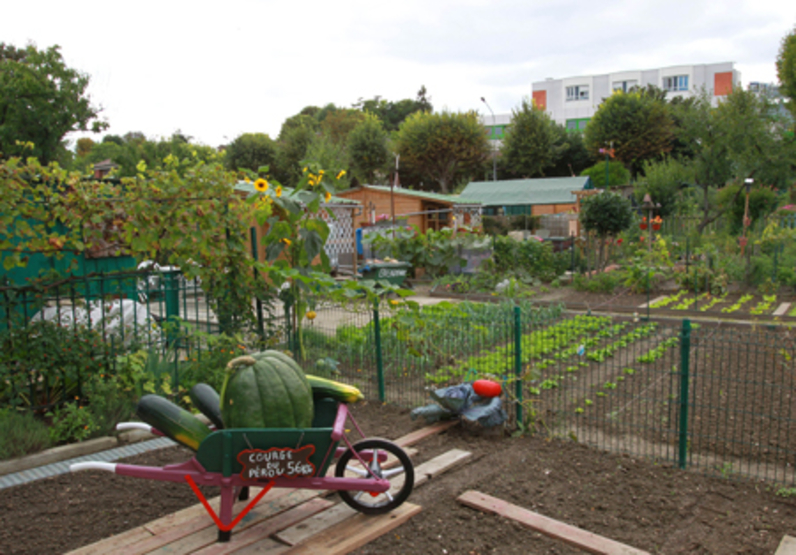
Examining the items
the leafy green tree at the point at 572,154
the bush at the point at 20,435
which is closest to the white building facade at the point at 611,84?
the leafy green tree at the point at 572,154

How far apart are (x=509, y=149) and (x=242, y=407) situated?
39.8 m

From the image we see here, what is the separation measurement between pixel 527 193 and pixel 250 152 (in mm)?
25005

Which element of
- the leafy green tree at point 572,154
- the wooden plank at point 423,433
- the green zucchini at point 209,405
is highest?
the leafy green tree at point 572,154

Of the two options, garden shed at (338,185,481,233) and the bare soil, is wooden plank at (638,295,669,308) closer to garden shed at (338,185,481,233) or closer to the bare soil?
the bare soil

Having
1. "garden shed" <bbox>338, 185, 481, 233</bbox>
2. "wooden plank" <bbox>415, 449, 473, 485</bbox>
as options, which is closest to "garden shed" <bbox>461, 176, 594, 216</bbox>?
"garden shed" <bbox>338, 185, 481, 233</bbox>

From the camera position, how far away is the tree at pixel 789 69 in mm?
18641

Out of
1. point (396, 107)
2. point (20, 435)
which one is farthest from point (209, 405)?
point (396, 107)

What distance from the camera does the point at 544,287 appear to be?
12914mm

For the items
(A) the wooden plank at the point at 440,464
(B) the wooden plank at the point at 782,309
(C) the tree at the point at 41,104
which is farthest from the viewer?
(C) the tree at the point at 41,104

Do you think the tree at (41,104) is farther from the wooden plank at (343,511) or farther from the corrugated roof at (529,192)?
the wooden plank at (343,511)

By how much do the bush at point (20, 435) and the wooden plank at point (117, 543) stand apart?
4.69ft

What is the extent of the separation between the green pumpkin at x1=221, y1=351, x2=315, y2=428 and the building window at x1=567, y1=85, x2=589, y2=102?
237ft

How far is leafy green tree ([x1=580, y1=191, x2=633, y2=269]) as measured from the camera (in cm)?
1262

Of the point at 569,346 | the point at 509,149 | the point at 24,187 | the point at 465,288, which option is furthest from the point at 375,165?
the point at 24,187
